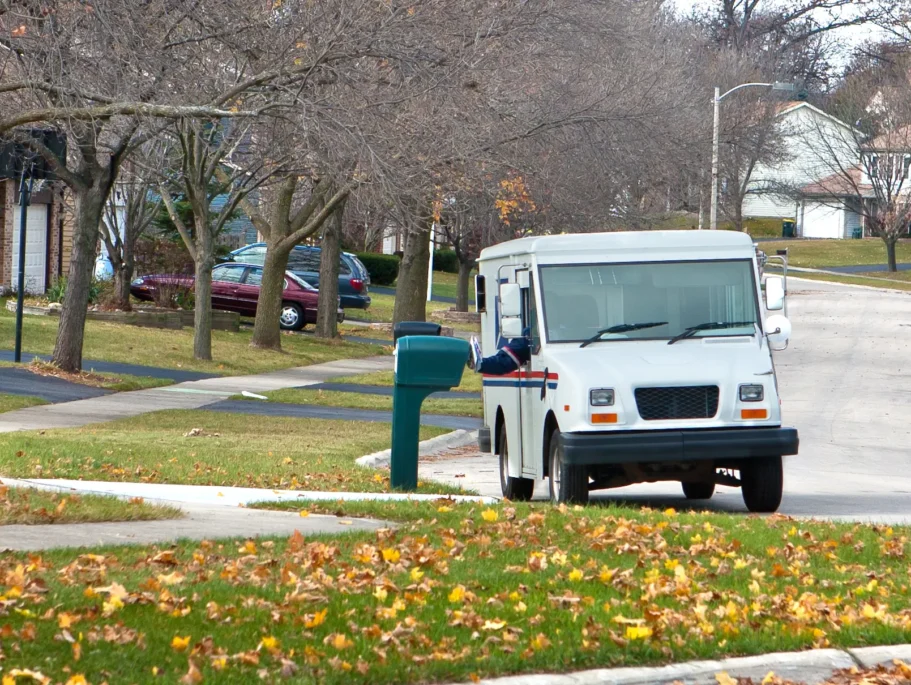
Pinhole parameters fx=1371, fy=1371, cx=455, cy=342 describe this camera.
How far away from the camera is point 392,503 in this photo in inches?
400

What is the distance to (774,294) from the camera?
37.6ft

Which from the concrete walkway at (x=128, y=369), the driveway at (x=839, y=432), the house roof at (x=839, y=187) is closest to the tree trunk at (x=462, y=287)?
the driveway at (x=839, y=432)

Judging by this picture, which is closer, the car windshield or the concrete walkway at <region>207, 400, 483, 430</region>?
the concrete walkway at <region>207, 400, 483, 430</region>

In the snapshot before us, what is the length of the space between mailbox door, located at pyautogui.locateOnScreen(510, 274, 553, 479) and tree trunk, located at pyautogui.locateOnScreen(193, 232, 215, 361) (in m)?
16.0

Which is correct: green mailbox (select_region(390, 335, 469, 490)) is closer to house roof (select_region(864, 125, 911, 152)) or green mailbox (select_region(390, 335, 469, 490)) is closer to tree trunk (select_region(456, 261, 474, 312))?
tree trunk (select_region(456, 261, 474, 312))

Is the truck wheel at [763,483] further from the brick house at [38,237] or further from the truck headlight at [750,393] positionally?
the brick house at [38,237]

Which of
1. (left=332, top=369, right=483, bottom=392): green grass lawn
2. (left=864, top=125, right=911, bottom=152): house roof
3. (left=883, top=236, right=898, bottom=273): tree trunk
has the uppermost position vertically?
(left=864, top=125, right=911, bottom=152): house roof

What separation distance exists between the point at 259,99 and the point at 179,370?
→ 8.91m

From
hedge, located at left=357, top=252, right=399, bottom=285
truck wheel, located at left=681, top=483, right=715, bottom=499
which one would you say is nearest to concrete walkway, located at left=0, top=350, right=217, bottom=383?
truck wheel, located at left=681, top=483, right=715, bottom=499

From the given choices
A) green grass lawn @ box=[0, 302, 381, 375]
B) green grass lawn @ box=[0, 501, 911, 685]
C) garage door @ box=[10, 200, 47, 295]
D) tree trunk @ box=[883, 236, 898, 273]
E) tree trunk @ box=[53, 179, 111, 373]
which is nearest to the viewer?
green grass lawn @ box=[0, 501, 911, 685]

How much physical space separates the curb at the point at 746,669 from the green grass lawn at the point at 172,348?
66.4 ft

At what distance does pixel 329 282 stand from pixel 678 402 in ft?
78.5

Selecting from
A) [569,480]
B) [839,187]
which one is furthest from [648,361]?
[839,187]

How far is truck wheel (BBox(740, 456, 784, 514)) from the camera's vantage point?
1141 centimetres
